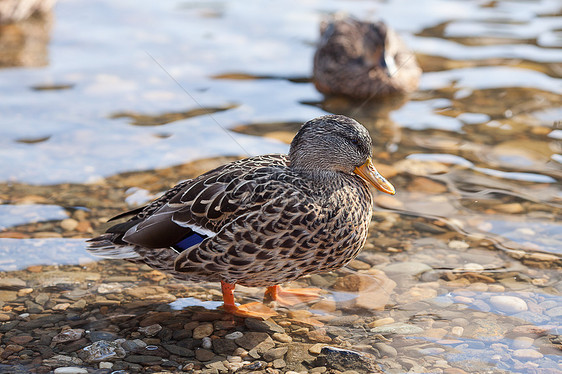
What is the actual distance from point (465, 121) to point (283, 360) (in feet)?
12.9

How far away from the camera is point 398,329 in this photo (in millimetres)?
4477

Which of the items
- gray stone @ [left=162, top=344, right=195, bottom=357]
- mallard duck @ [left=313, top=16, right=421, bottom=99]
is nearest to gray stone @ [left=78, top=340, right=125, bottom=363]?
gray stone @ [left=162, top=344, right=195, bottom=357]

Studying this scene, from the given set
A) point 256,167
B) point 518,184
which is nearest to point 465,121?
point 518,184

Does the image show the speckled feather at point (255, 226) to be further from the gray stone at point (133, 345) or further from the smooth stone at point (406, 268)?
the smooth stone at point (406, 268)

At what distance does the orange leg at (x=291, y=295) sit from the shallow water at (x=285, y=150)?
88 mm

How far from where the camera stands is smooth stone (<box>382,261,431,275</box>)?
509 centimetres

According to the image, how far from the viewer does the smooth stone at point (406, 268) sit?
16.7 ft

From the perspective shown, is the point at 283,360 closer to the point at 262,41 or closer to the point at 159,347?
the point at 159,347

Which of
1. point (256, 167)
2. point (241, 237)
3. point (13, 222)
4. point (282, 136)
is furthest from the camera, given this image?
point (282, 136)

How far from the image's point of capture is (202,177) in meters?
4.62

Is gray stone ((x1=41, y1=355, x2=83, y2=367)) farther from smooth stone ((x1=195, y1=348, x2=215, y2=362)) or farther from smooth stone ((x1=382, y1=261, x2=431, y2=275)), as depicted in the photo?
smooth stone ((x1=382, y1=261, x2=431, y2=275))

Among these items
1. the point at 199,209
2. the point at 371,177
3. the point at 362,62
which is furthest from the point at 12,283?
the point at 362,62

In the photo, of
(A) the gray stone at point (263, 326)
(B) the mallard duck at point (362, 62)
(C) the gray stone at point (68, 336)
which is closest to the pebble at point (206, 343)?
(A) the gray stone at point (263, 326)

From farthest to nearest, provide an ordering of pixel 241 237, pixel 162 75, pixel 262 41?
pixel 262 41 → pixel 162 75 → pixel 241 237
